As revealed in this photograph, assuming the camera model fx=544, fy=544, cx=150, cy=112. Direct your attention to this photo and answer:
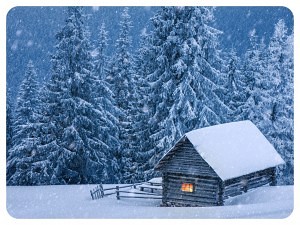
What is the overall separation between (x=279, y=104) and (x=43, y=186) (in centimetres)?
888

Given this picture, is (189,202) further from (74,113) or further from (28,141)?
(28,141)

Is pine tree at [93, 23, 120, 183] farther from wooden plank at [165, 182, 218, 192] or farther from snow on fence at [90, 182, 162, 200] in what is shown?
wooden plank at [165, 182, 218, 192]

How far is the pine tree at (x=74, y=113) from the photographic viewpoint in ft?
63.2

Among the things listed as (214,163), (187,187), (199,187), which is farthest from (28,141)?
(214,163)

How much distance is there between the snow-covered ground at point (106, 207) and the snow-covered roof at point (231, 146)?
1157 mm

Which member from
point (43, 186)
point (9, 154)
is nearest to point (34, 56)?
point (9, 154)

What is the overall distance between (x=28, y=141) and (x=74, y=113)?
2014 millimetres

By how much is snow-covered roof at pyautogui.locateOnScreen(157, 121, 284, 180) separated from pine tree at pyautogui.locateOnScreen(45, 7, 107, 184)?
3.71 meters

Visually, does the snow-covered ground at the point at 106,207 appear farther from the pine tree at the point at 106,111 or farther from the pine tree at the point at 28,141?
the pine tree at the point at 106,111

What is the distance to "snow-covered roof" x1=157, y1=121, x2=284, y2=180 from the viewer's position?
63.9 feet

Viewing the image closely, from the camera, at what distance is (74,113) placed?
19.8 m

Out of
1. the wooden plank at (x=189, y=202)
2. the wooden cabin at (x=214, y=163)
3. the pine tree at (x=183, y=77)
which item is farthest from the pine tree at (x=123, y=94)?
the wooden plank at (x=189, y=202)

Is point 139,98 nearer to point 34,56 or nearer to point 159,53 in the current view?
point 159,53

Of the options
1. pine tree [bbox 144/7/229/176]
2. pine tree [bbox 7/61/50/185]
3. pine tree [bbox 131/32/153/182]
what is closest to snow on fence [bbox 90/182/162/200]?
pine tree [bbox 131/32/153/182]
